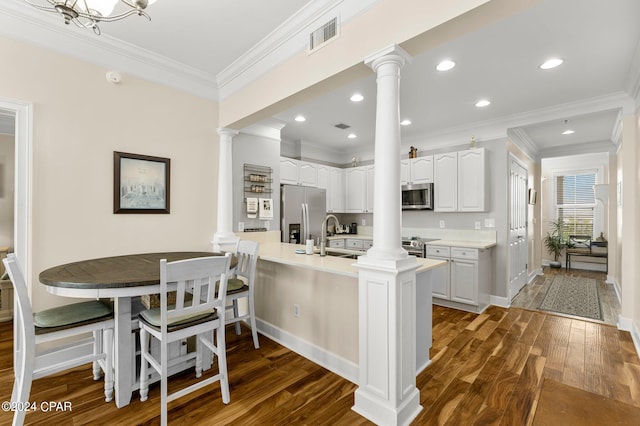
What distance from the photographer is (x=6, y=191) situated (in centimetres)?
394

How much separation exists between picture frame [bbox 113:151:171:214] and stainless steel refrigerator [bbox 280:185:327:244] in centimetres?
169

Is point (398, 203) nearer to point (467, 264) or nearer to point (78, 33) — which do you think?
point (467, 264)

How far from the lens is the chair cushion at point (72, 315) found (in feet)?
5.99

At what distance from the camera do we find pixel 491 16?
155 centimetres

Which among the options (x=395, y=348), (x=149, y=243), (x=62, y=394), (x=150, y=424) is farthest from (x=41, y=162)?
(x=395, y=348)

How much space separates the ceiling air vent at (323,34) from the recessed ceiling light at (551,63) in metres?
1.95

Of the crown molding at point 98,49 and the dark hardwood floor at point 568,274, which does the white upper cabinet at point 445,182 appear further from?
the crown molding at point 98,49

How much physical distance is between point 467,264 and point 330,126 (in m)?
2.74

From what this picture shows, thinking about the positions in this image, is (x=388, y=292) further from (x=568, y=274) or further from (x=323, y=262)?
(x=568, y=274)

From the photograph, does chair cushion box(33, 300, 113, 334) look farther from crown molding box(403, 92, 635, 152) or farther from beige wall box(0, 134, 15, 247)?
crown molding box(403, 92, 635, 152)

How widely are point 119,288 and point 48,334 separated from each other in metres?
0.51

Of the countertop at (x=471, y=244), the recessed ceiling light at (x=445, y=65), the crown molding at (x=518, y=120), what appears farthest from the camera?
the countertop at (x=471, y=244)

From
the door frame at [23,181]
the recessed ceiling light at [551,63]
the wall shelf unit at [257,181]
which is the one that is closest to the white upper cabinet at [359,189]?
the wall shelf unit at [257,181]

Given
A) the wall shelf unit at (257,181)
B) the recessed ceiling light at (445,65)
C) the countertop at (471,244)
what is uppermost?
the recessed ceiling light at (445,65)
